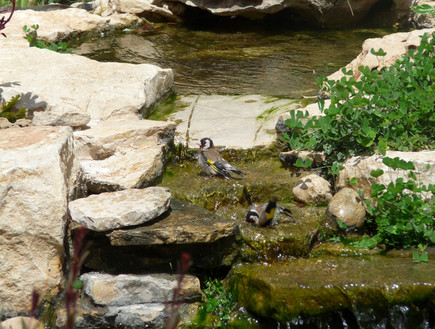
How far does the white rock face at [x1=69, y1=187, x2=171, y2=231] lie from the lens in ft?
15.6

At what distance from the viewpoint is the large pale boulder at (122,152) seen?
545cm

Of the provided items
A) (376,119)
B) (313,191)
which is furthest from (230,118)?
(376,119)

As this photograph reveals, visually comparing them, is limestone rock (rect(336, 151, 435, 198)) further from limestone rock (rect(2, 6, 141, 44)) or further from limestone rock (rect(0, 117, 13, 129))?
limestone rock (rect(2, 6, 141, 44))

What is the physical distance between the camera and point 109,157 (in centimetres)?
584

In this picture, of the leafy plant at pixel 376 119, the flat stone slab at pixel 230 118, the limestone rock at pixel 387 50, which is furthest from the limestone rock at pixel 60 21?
the leafy plant at pixel 376 119

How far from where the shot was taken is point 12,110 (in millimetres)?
6414

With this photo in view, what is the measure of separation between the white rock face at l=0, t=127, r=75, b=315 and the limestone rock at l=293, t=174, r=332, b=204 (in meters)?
2.22

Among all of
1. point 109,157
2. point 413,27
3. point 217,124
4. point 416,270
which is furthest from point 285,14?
point 416,270

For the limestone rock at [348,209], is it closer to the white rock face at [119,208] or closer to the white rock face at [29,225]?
the white rock face at [119,208]

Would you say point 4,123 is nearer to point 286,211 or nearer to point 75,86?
point 75,86

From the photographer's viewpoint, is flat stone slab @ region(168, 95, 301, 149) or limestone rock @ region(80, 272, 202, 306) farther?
flat stone slab @ region(168, 95, 301, 149)

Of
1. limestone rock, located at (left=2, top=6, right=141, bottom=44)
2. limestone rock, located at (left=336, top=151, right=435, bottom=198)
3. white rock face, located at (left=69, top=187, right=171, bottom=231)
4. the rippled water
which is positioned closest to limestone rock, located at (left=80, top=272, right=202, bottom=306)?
white rock face, located at (left=69, top=187, right=171, bottom=231)

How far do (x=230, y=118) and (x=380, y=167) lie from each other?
7.04 feet

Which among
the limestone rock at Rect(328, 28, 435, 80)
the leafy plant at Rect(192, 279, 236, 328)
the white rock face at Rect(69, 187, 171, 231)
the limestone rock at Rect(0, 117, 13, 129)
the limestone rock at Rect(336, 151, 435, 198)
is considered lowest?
the leafy plant at Rect(192, 279, 236, 328)
